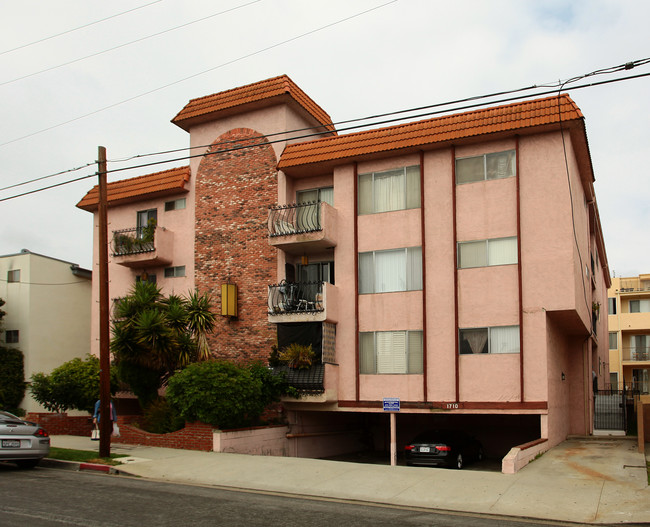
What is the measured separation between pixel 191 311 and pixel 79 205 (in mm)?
9698

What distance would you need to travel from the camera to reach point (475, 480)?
14672 mm

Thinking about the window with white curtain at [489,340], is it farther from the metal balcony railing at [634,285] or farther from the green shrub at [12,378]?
the metal balcony railing at [634,285]

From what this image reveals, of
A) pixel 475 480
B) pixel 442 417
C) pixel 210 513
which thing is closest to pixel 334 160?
pixel 442 417

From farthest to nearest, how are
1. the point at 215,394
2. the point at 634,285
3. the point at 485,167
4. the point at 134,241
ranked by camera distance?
the point at 634,285 < the point at 134,241 < the point at 485,167 < the point at 215,394

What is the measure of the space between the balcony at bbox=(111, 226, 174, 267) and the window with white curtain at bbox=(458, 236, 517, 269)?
11596mm

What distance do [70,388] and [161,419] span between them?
4.98 m

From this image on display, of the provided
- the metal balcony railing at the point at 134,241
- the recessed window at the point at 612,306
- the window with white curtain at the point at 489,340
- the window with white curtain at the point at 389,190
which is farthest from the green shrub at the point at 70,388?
the recessed window at the point at 612,306

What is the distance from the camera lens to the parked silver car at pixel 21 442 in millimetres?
14773

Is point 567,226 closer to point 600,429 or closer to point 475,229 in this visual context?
point 475,229

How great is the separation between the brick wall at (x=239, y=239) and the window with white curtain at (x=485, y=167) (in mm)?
6769

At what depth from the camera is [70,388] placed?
2403 centimetres

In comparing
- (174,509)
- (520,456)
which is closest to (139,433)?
(174,509)

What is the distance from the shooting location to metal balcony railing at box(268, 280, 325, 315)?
21.9m

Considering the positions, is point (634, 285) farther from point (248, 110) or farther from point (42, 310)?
point (42, 310)
